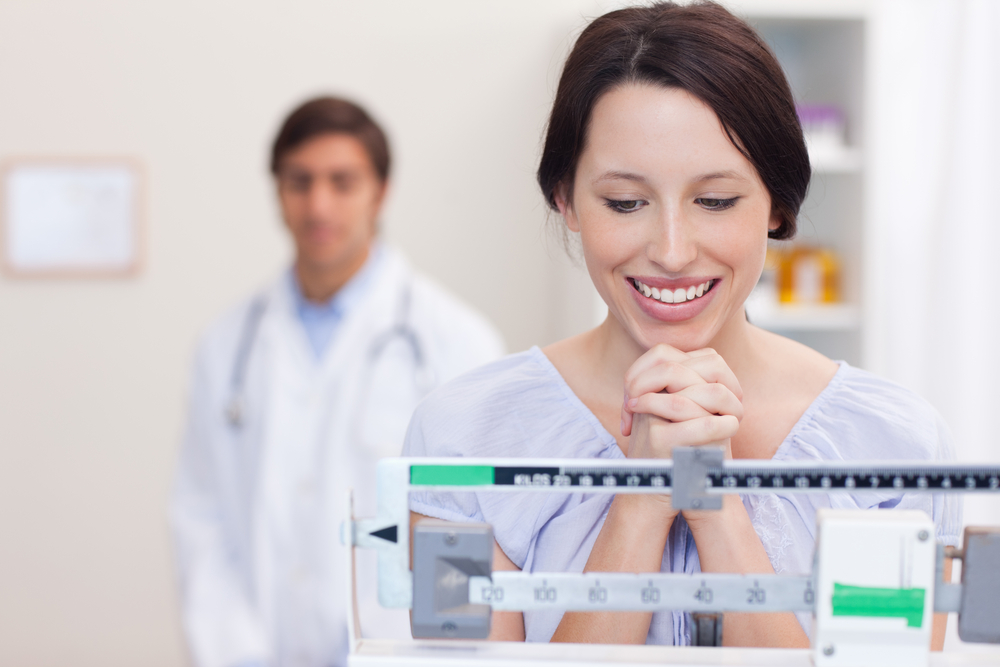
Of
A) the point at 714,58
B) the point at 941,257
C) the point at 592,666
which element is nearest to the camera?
the point at 592,666

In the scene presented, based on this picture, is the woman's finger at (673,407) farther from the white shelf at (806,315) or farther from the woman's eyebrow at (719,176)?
the white shelf at (806,315)

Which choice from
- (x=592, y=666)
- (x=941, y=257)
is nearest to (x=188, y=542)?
(x=592, y=666)

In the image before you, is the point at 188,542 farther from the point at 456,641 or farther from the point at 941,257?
the point at 941,257

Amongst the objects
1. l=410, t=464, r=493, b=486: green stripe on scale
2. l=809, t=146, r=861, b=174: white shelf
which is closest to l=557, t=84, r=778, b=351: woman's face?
l=410, t=464, r=493, b=486: green stripe on scale

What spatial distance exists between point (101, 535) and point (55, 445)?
307 millimetres

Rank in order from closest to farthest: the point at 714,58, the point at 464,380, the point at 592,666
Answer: the point at 592,666 < the point at 714,58 < the point at 464,380

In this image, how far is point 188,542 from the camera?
2100 mm

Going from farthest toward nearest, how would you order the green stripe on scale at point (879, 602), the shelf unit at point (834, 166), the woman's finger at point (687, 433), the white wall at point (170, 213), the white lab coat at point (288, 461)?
1. the white wall at point (170, 213)
2. the shelf unit at point (834, 166)
3. the white lab coat at point (288, 461)
4. the woman's finger at point (687, 433)
5. the green stripe on scale at point (879, 602)

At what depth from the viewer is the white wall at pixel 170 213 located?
2.67m

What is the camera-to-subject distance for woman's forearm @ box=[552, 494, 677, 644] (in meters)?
0.83

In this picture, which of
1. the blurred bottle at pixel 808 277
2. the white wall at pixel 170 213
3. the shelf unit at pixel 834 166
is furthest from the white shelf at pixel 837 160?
the white wall at pixel 170 213

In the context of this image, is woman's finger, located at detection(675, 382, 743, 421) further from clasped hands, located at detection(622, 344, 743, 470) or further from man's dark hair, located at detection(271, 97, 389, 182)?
man's dark hair, located at detection(271, 97, 389, 182)

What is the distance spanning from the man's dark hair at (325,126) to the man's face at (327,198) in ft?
0.05

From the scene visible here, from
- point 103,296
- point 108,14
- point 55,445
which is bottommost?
point 55,445
